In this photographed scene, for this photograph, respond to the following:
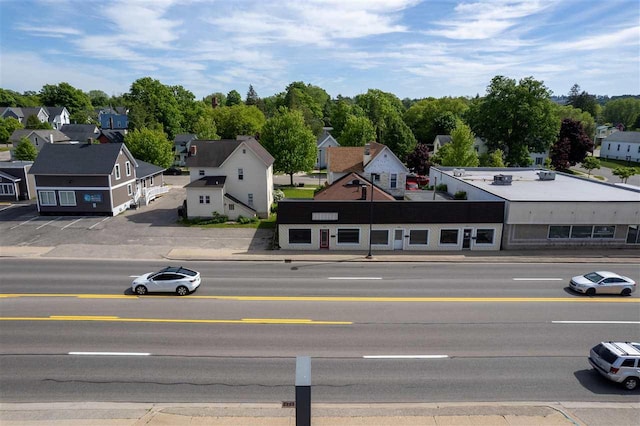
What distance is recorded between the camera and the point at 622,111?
17175 centimetres

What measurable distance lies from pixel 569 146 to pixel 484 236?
56375 mm

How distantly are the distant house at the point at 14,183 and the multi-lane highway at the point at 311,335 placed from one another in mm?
27691

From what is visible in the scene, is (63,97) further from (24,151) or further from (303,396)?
(303,396)

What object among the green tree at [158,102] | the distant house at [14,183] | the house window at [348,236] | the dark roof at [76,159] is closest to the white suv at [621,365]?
the house window at [348,236]

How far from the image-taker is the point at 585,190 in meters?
39.3

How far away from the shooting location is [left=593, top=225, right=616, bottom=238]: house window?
35.0 meters

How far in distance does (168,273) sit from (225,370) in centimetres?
989

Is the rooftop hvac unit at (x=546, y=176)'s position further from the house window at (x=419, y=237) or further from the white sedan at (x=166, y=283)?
the white sedan at (x=166, y=283)

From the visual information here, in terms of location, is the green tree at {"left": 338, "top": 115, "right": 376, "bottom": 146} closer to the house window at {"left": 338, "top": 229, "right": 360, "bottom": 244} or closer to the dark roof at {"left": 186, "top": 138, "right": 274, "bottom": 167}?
the dark roof at {"left": 186, "top": 138, "right": 274, "bottom": 167}

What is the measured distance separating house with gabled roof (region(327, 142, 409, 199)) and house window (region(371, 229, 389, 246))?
12.3 m

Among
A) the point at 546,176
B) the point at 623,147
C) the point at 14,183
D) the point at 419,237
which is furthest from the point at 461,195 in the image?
the point at 623,147

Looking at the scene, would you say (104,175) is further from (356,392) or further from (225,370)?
(356,392)

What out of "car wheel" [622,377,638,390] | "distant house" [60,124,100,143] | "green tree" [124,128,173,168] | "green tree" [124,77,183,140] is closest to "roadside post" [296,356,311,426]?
"car wheel" [622,377,638,390]

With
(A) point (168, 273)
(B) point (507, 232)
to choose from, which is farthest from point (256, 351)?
(B) point (507, 232)
